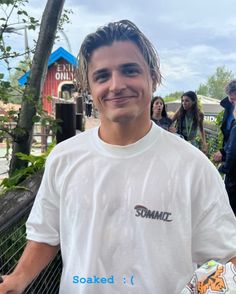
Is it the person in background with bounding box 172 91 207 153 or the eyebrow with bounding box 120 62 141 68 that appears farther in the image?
the person in background with bounding box 172 91 207 153

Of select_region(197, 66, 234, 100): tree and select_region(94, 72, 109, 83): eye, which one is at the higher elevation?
select_region(94, 72, 109, 83): eye

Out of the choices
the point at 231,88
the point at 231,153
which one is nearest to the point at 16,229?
the point at 231,153

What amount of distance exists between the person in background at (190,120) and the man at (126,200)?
446cm

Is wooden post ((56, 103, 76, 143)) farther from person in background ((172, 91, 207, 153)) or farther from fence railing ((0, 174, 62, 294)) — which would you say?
person in background ((172, 91, 207, 153))

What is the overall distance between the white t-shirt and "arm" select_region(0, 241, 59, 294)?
3.6 inches

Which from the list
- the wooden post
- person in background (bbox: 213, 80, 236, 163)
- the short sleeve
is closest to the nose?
the short sleeve

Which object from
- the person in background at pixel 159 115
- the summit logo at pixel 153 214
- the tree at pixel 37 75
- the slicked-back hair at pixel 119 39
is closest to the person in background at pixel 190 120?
the person in background at pixel 159 115

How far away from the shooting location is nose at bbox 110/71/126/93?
3.89 ft

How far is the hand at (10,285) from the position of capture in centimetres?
114

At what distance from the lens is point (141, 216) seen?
1.15 m

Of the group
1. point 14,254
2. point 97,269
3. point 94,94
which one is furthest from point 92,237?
point 14,254

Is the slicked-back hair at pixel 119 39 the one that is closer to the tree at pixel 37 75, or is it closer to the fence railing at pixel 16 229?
the fence railing at pixel 16 229

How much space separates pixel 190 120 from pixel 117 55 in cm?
460

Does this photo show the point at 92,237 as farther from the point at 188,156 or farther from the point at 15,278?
the point at 188,156
